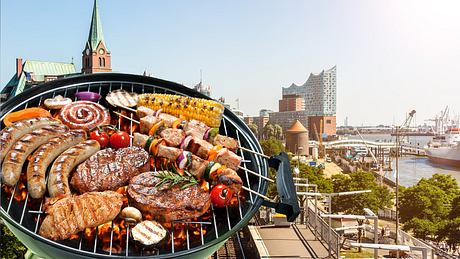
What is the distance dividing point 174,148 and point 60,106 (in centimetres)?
95

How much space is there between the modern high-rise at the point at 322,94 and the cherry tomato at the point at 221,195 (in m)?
126

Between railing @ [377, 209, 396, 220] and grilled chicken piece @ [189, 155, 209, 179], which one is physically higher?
grilled chicken piece @ [189, 155, 209, 179]

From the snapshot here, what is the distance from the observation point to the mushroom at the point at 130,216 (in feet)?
7.50

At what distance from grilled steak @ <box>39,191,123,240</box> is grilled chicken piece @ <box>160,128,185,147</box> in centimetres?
61

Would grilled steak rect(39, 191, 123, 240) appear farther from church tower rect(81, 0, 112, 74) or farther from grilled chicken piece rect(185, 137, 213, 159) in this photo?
church tower rect(81, 0, 112, 74)

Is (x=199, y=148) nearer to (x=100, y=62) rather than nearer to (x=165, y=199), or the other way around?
(x=165, y=199)

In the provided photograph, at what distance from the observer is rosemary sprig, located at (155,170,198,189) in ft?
8.12

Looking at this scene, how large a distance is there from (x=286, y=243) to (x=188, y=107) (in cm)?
703

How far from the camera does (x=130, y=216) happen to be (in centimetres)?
229

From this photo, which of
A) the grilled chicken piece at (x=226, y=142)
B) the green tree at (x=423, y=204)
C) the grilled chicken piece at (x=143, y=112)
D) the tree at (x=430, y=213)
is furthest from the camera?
the green tree at (x=423, y=204)

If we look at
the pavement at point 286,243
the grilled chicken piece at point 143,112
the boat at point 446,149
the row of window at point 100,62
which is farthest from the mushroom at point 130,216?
the boat at point 446,149

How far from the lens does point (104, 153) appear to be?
8.60 feet

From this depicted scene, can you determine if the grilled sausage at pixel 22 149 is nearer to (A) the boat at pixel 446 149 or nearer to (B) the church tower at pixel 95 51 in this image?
(B) the church tower at pixel 95 51

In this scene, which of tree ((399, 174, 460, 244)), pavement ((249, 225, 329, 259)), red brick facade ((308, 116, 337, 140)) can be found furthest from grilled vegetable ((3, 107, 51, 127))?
red brick facade ((308, 116, 337, 140))
